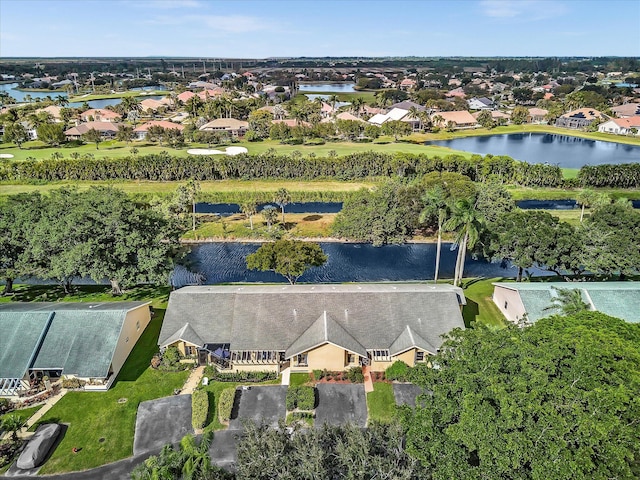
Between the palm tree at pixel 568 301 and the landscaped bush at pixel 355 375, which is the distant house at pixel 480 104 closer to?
the palm tree at pixel 568 301

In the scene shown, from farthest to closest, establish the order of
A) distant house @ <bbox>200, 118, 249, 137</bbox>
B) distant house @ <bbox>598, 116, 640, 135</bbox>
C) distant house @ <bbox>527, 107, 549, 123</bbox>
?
distant house @ <bbox>527, 107, 549, 123</bbox>
distant house @ <bbox>598, 116, 640, 135</bbox>
distant house @ <bbox>200, 118, 249, 137</bbox>

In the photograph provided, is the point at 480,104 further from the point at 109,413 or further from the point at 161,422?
the point at 109,413

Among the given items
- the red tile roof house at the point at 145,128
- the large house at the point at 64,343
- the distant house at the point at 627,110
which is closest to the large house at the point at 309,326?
the large house at the point at 64,343

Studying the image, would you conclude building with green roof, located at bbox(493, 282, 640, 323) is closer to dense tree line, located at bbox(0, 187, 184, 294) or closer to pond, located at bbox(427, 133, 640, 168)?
dense tree line, located at bbox(0, 187, 184, 294)

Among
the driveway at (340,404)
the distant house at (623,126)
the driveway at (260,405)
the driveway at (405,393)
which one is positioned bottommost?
the driveway at (260,405)

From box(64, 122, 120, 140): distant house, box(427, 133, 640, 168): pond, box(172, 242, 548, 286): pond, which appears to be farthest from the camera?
box(64, 122, 120, 140): distant house

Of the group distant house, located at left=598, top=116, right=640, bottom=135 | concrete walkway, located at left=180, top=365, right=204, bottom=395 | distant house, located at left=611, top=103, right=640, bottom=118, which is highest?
distant house, located at left=611, top=103, right=640, bottom=118

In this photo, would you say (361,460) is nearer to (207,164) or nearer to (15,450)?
(15,450)

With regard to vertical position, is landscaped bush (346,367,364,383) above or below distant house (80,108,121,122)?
below

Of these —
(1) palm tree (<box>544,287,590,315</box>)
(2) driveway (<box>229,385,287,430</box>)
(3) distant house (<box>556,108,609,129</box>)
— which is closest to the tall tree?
(2) driveway (<box>229,385,287,430</box>)
